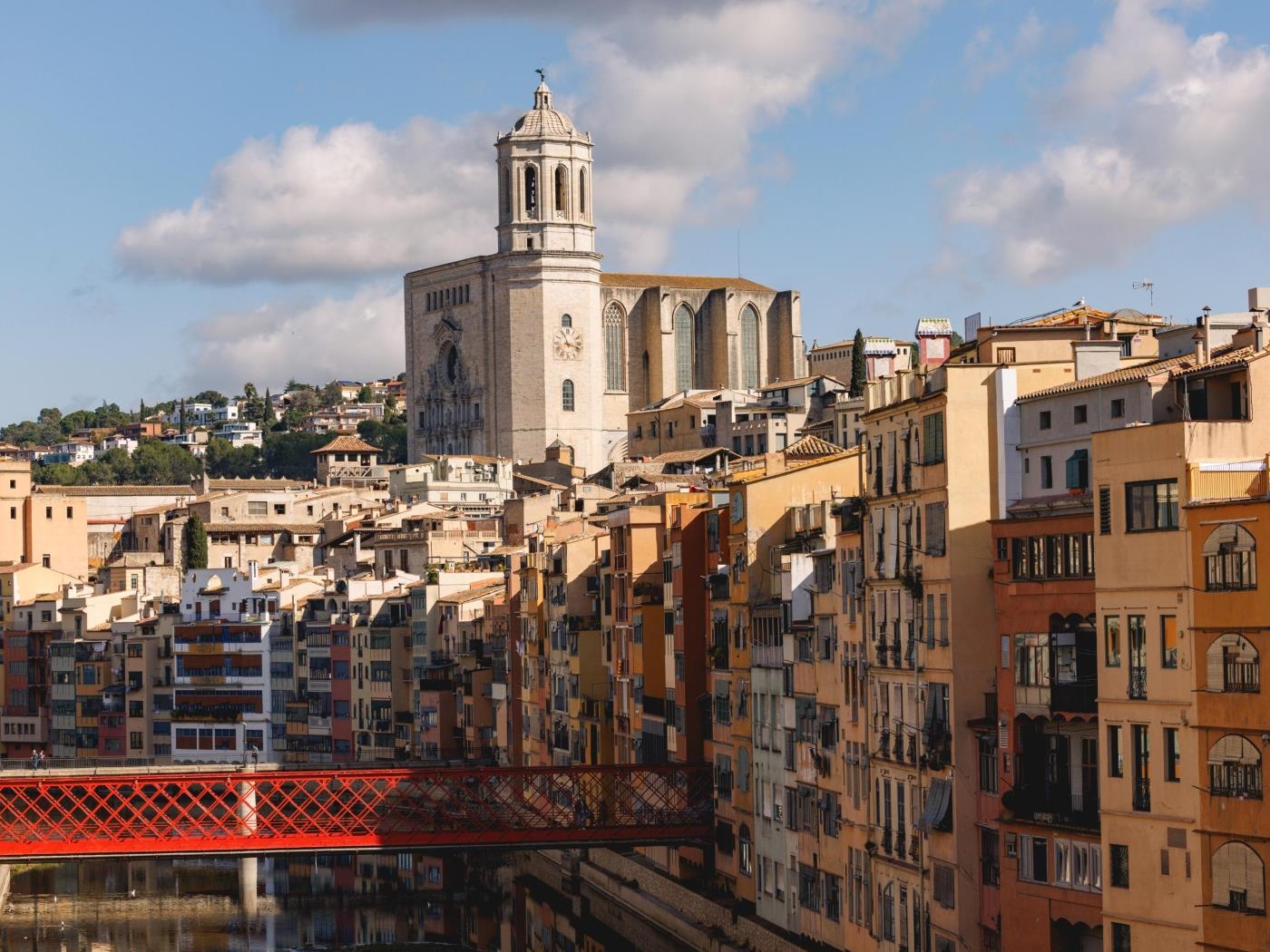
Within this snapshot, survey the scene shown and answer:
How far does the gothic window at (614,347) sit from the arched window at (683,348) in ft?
13.1

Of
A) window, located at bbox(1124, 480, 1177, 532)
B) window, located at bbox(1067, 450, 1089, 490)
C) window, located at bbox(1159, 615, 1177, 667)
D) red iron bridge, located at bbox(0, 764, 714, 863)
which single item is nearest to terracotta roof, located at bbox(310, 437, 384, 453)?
red iron bridge, located at bbox(0, 764, 714, 863)

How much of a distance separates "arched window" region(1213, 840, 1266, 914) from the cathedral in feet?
429

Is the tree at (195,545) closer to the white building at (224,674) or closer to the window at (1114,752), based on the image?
the white building at (224,674)

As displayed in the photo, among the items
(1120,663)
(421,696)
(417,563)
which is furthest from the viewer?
(417,563)

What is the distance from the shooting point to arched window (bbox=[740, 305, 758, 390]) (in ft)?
598

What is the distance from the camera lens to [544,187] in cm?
16788

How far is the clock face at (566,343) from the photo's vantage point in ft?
545

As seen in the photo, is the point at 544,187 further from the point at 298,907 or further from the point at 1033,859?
the point at 1033,859

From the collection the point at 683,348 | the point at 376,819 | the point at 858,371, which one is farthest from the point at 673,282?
the point at 376,819

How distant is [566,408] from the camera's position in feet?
543

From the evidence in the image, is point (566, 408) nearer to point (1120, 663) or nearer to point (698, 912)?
point (698, 912)

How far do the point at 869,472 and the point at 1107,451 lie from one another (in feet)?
34.3

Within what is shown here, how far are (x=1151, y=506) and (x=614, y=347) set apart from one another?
5647 inches

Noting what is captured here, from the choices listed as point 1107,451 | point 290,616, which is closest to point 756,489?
point 1107,451
